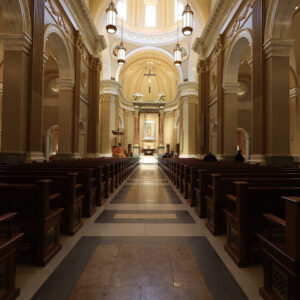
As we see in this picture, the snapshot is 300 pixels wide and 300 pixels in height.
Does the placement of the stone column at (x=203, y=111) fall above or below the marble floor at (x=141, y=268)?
above

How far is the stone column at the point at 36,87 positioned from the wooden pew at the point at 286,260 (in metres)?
6.22

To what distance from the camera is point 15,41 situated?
612 cm

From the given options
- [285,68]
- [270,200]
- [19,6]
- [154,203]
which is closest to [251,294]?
[270,200]

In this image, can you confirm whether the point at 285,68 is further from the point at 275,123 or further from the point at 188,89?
the point at 188,89

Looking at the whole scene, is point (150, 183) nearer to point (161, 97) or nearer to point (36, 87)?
point (36, 87)

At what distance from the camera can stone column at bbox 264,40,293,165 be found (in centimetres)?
636

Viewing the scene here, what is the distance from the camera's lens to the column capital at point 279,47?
6264 millimetres

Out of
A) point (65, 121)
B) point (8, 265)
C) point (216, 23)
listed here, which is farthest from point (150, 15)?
point (8, 265)

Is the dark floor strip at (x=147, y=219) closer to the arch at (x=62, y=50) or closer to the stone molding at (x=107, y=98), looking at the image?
the arch at (x=62, y=50)

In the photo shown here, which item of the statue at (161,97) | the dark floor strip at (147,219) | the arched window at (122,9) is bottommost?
the dark floor strip at (147,219)

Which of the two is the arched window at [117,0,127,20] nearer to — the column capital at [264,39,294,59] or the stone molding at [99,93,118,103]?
the stone molding at [99,93,118,103]

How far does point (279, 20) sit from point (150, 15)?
60.5 feet

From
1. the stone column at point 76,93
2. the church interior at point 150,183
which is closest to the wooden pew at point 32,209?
the church interior at point 150,183

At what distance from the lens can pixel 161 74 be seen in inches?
1070
